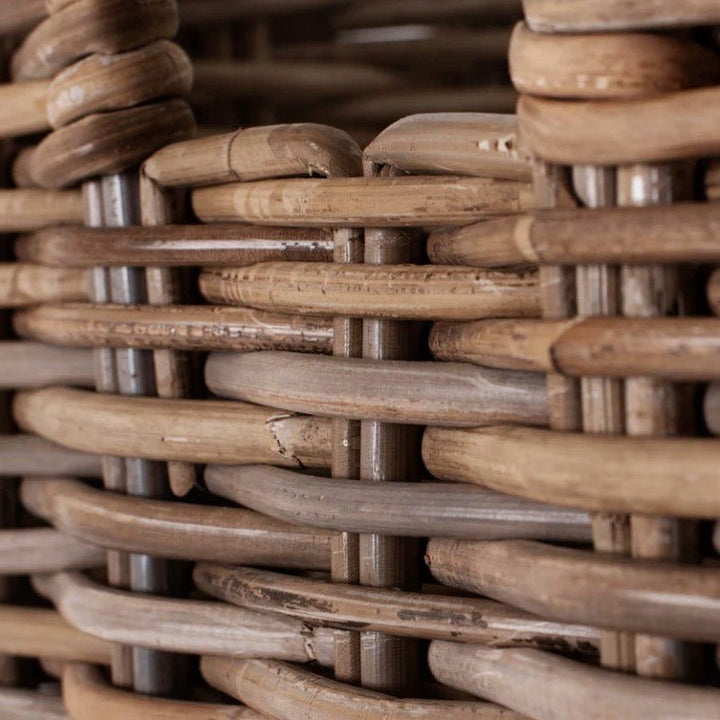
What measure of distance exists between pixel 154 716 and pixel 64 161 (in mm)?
272

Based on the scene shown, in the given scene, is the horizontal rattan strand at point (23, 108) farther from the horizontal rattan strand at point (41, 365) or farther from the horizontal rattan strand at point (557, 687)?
the horizontal rattan strand at point (557, 687)

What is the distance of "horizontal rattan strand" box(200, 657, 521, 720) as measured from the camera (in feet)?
1.53

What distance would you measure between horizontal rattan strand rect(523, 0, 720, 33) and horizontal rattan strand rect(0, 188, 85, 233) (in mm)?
282

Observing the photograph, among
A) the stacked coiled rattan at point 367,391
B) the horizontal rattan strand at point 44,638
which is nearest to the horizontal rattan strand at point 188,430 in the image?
the stacked coiled rattan at point 367,391

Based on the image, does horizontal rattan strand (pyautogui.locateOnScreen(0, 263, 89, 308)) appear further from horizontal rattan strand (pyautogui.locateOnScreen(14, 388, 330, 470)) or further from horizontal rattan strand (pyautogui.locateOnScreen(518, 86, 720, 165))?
horizontal rattan strand (pyautogui.locateOnScreen(518, 86, 720, 165))

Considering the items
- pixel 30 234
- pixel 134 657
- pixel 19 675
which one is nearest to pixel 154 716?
pixel 134 657

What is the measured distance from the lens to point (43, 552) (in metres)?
0.62

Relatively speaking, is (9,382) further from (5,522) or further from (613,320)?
(613,320)

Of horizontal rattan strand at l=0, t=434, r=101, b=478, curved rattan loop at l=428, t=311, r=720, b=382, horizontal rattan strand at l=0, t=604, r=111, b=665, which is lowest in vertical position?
horizontal rattan strand at l=0, t=604, r=111, b=665

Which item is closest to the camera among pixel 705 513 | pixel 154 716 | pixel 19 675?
pixel 705 513

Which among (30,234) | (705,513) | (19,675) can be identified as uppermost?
(30,234)

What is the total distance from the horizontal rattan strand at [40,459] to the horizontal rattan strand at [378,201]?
0.17 m

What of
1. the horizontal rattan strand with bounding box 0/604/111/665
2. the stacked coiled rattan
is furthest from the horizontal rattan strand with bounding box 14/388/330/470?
the horizontal rattan strand with bounding box 0/604/111/665

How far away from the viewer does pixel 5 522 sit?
65cm
